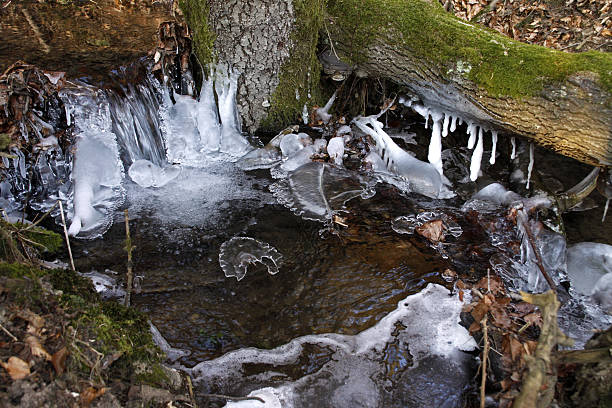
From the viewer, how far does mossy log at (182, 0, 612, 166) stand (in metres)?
3.74

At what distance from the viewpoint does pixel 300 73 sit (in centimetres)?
514

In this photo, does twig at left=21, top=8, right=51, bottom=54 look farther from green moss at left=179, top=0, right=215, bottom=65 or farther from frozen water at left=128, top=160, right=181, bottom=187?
frozen water at left=128, top=160, right=181, bottom=187

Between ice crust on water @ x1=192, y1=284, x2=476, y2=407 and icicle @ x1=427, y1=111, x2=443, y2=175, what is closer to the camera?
ice crust on water @ x1=192, y1=284, x2=476, y2=407

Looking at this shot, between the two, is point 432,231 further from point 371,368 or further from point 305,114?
point 305,114

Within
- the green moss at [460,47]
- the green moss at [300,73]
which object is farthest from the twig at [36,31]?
the green moss at [460,47]

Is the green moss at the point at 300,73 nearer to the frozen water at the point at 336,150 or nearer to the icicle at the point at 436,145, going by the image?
the frozen water at the point at 336,150

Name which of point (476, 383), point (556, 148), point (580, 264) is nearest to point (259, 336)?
point (476, 383)

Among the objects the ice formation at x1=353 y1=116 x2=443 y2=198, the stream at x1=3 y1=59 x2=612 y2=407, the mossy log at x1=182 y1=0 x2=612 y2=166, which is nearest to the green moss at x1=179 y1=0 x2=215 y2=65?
the mossy log at x1=182 y1=0 x2=612 y2=166

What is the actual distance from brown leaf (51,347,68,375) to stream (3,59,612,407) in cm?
102

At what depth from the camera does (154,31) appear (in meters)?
5.95

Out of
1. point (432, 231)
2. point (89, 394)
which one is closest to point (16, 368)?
point (89, 394)

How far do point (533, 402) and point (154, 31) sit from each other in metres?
6.02

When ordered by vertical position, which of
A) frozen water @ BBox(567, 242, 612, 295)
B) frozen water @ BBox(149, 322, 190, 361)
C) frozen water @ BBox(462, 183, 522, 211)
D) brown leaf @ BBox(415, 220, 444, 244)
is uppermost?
frozen water @ BBox(462, 183, 522, 211)

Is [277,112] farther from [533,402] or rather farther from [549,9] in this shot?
[549,9]
